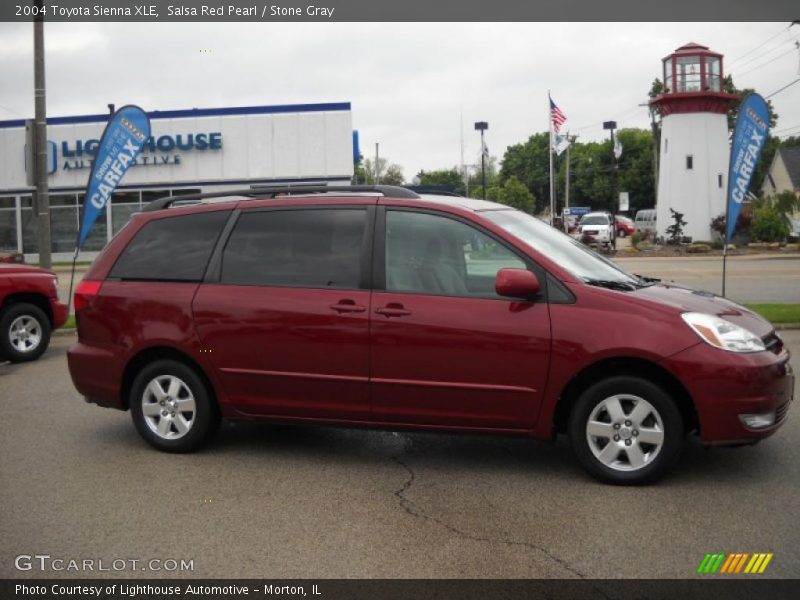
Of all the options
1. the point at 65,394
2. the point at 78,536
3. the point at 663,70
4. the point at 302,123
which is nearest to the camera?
the point at 78,536

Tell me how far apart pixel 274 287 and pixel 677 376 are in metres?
2.73

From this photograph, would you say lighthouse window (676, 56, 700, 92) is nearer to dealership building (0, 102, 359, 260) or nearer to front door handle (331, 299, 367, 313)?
dealership building (0, 102, 359, 260)

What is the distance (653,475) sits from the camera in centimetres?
547

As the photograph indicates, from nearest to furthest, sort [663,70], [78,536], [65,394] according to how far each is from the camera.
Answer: [78,536], [65,394], [663,70]

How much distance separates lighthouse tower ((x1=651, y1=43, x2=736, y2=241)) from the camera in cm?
4497

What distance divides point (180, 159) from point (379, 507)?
1394 inches

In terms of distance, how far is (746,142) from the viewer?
547 inches

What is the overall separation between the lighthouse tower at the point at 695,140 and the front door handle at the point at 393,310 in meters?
41.4

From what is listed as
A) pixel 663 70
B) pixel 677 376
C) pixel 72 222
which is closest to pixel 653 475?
pixel 677 376

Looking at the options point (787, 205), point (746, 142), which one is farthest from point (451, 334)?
point (787, 205)

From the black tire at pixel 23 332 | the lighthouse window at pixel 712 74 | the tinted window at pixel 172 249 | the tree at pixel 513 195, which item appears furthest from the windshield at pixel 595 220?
the tinted window at pixel 172 249

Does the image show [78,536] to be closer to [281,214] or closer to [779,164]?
[281,214]

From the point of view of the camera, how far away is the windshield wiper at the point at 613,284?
5787 millimetres

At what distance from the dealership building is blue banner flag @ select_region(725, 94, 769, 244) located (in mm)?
24168
